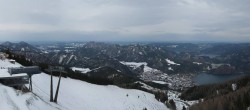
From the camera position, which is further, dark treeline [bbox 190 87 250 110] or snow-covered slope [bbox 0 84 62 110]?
dark treeline [bbox 190 87 250 110]

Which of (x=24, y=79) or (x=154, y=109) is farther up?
(x=24, y=79)

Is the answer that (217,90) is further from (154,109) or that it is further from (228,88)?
(154,109)

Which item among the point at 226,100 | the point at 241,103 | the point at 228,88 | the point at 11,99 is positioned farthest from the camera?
the point at 228,88

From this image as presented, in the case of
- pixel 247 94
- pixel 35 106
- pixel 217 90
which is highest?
pixel 35 106

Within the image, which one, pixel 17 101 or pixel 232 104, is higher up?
pixel 17 101

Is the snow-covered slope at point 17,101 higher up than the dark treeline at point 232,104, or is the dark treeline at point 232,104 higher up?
the snow-covered slope at point 17,101

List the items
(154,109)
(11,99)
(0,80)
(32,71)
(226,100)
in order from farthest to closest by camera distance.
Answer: (226,100)
(154,109)
(32,71)
(0,80)
(11,99)

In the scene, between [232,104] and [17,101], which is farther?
[232,104]

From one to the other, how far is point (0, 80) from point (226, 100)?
88.6m

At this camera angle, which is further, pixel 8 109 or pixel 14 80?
pixel 14 80

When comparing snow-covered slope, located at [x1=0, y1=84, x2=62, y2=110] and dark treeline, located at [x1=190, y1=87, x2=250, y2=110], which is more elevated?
snow-covered slope, located at [x1=0, y1=84, x2=62, y2=110]

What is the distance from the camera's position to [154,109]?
98.9 m

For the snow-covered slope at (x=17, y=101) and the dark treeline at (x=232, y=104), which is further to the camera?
the dark treeline at (x=232, y=104)

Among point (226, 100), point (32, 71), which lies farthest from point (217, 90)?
point (32, 71)
